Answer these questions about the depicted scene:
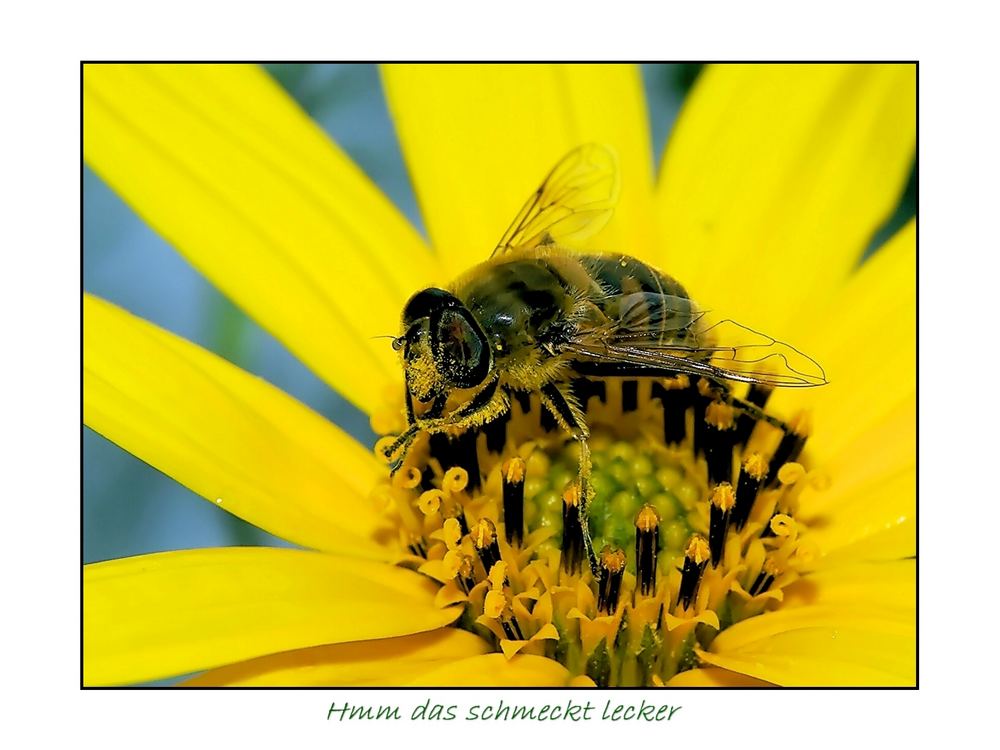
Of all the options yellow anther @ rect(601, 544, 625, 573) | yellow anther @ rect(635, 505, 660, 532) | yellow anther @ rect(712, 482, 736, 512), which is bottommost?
yellow anther @ rect(601, 544, 625, 573)

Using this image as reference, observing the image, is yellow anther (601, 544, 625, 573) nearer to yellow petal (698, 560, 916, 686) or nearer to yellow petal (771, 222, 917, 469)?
yellow petal (698, 560, 916, 686)

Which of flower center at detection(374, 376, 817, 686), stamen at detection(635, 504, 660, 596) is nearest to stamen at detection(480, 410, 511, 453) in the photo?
flower center at detection(374, 376, 817, 686)

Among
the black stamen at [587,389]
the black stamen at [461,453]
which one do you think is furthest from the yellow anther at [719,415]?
the black stamen at [461,453]

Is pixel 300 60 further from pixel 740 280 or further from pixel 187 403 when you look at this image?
pixel 740 280

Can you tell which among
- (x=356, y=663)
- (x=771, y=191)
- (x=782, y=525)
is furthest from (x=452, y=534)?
(x=771, y=191)

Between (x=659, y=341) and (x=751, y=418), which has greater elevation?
(x=659, y=341)

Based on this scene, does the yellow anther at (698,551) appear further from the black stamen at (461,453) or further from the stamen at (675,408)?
the black stamen at (461,453)

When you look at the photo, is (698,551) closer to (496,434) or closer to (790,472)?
(790,472)
